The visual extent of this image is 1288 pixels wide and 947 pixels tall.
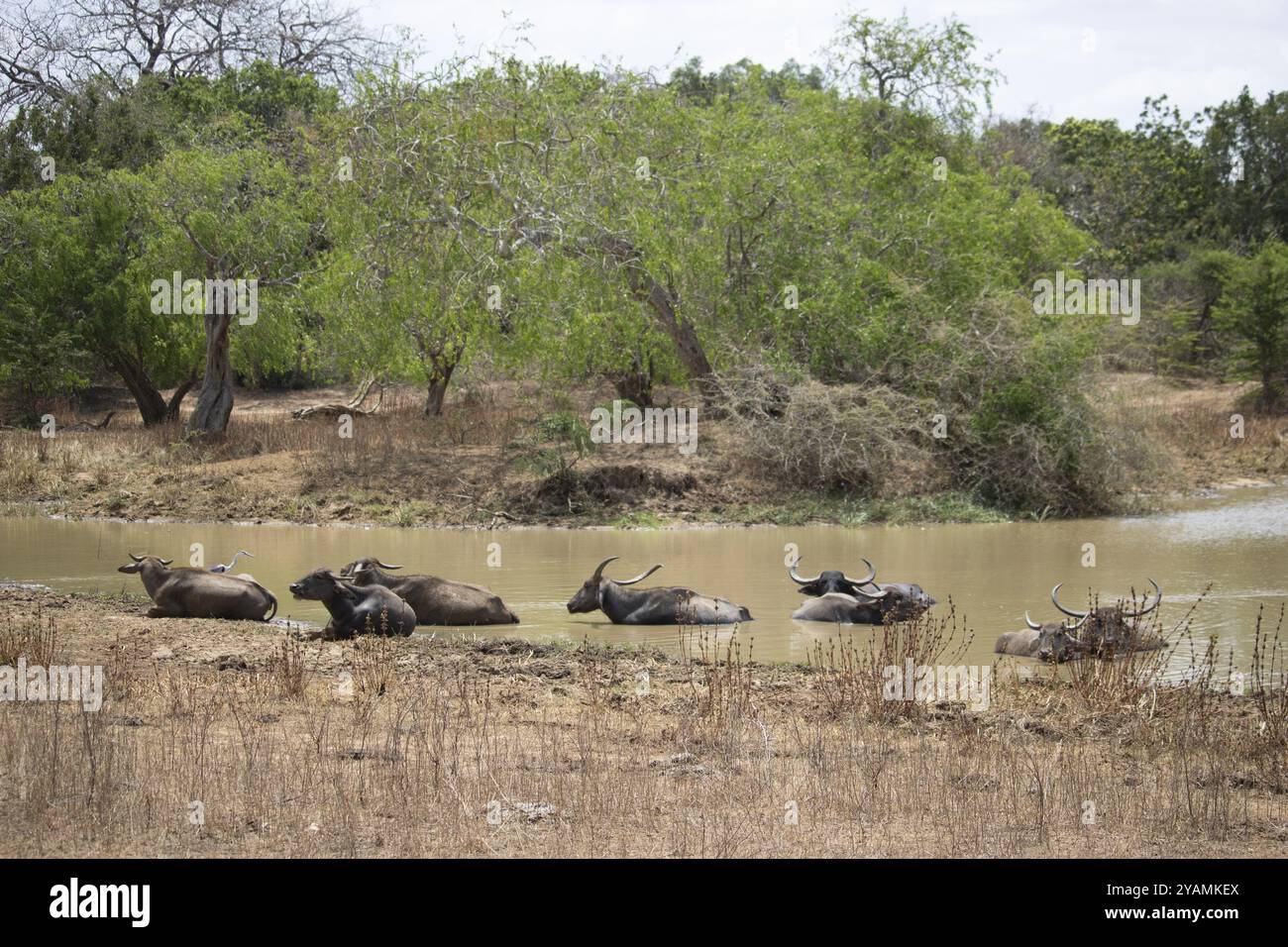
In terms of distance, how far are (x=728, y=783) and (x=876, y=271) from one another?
1808cm

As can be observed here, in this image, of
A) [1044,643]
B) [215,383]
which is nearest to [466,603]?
[1044,643]

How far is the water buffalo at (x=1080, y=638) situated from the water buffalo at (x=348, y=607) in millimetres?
4928

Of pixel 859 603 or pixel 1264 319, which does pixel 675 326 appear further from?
pixel 1264 319

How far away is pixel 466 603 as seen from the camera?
38.5 feet

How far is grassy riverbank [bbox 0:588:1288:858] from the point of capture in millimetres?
5520

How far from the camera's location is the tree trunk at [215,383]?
25.0 m

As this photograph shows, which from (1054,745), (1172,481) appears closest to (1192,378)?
(1172,481)

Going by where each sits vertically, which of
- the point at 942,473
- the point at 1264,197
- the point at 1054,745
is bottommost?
the point at 1054,745

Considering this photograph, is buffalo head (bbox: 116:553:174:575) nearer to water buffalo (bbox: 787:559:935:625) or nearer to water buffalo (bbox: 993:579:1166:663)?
water buffalo (bbox: 787:559:935:625)

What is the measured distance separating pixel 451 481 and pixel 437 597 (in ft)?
31.3

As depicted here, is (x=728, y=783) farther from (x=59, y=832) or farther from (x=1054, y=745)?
(x=59, y=832)

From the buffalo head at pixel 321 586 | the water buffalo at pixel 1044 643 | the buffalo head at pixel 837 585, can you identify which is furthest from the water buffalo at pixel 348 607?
the water buffalo at pixel 1044 643

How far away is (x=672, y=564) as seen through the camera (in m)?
15.8

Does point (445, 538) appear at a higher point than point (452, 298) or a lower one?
lower
